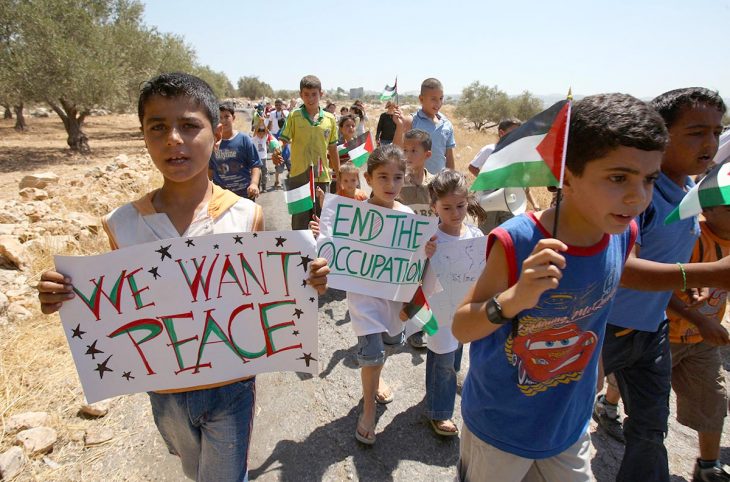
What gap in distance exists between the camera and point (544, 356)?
174 cm

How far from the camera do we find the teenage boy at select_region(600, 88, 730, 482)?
2021 mm

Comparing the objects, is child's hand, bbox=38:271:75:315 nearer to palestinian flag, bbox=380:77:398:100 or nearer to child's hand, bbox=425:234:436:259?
child's hand, bbox=425:234:436:259

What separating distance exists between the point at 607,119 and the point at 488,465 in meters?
1.43

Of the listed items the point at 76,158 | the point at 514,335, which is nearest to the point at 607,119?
the point at 514,335

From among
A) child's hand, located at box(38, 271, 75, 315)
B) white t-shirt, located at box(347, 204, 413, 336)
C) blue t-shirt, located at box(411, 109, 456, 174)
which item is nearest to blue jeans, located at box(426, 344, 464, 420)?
white t-shirt, located at box(347, 204, 413, 336)

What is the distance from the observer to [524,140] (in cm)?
162

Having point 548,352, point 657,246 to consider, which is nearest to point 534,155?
point 548,352

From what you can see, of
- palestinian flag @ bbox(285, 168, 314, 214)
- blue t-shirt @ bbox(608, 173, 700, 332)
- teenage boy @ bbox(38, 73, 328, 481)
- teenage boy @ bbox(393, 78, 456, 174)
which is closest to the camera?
teenage boy @ bbox(38, 73, 328, 481)

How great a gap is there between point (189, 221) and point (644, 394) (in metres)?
2.56

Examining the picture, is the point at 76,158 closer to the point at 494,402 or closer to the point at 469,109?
the point at 494,402

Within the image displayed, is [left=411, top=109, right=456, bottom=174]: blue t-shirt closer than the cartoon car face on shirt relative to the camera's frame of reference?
No

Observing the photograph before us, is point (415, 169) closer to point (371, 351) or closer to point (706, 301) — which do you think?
point (371, 351)

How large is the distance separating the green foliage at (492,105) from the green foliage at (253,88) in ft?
189

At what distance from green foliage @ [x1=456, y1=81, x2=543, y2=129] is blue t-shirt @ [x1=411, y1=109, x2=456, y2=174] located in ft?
134
